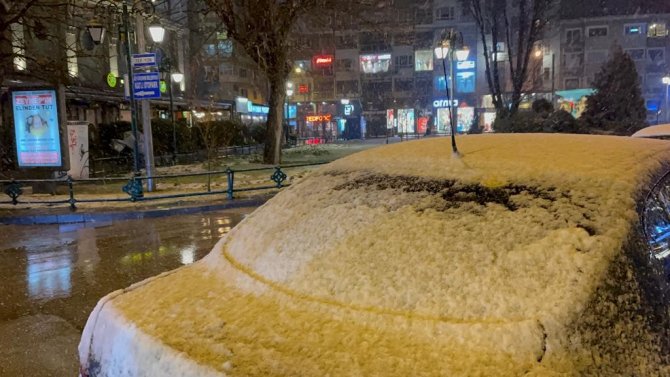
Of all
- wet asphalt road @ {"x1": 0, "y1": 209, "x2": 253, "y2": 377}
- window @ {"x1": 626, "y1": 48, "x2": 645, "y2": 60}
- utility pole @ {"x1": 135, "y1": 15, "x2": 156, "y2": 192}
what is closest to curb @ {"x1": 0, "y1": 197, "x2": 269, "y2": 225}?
wet asphalt road @ {"x1": 0, "y1": 209, "x2": 253, "y2": 377}

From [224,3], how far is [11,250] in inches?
604

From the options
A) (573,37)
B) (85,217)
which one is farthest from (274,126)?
(573,37)

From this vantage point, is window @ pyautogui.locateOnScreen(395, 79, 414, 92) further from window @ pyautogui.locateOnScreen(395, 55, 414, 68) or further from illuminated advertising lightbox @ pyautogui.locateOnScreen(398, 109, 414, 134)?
illuminated advertising lightbox @ pyautogui.locateOnScreen(398, 109, 414, 134)

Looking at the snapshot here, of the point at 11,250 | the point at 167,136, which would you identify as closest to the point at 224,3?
the point at 167,136

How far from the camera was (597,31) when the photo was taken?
180 feet

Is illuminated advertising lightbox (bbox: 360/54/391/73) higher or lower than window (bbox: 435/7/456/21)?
lower

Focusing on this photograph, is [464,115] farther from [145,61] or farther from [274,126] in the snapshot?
[145,61]

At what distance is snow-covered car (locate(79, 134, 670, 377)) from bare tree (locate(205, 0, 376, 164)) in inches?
848

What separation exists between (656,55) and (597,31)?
622cm

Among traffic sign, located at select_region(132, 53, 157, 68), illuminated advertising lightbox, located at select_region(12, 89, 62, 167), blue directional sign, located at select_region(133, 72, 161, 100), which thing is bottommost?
illuminated advertising lightbox, located at select_region(12, 89, 62, 167)

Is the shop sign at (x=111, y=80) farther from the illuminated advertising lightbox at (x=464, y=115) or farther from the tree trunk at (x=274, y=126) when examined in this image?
the illuminated advertising lightbox at (x=464, y=115)

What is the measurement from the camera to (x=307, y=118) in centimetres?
7225

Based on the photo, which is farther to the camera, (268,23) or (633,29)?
(633,29)

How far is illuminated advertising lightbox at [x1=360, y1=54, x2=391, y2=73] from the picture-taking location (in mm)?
71125
